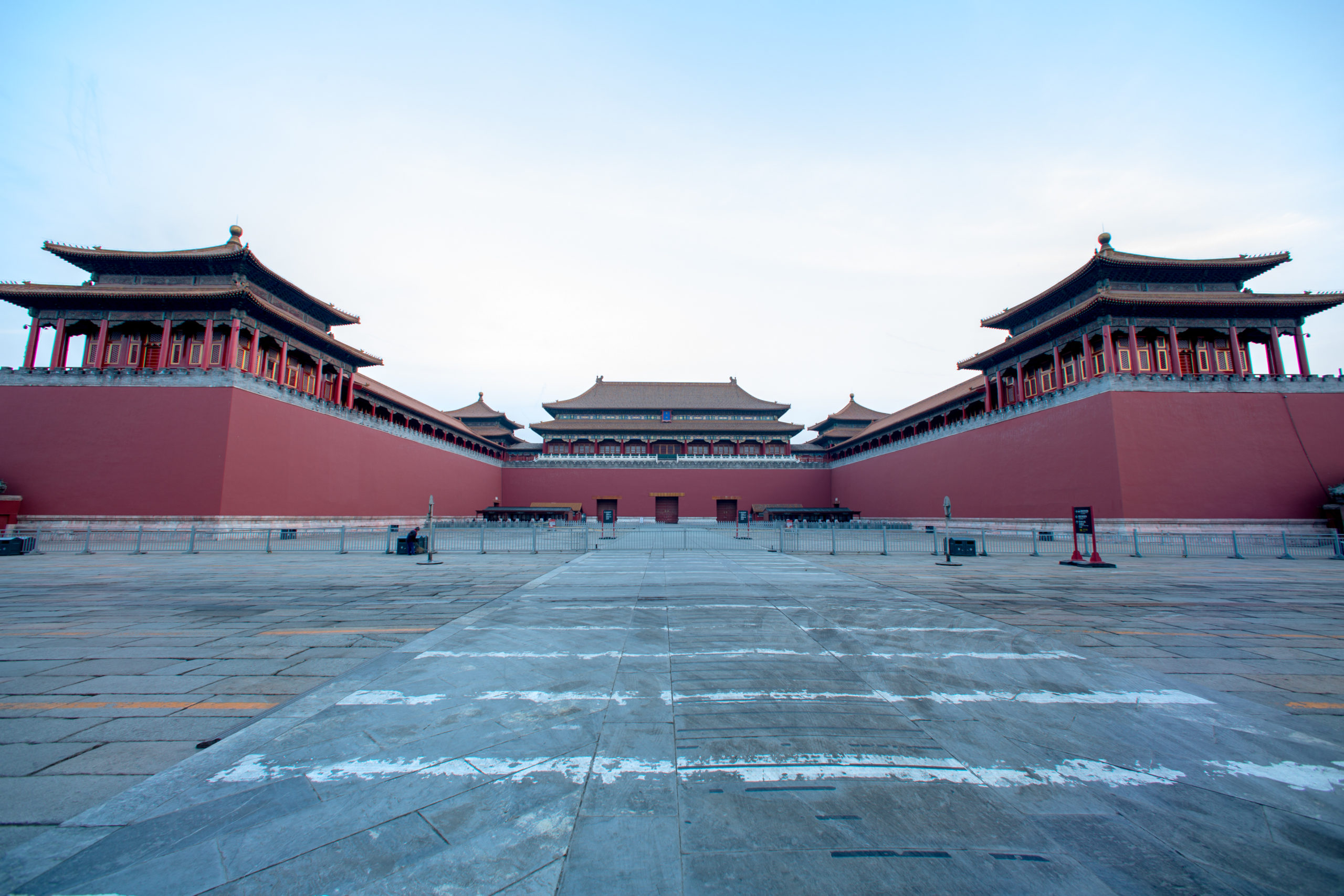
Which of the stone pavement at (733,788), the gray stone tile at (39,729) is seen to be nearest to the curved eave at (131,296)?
the gray stone tile at (39,729)

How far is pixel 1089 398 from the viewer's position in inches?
850

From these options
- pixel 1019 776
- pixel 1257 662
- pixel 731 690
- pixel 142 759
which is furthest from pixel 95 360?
pixel 1257 662

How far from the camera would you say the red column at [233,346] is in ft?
71.1

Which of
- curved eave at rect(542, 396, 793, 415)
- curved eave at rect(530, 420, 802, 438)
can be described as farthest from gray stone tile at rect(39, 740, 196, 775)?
curved eave at rect(542, 396, 793, 415)

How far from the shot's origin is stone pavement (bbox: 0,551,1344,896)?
188cm

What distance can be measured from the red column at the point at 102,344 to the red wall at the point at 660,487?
24.4 metres

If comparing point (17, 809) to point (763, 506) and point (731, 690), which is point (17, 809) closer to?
point (731, 690)

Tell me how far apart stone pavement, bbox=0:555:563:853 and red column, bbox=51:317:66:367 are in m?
18.1

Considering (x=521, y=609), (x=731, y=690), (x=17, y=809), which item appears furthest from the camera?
(x=521, y=609)

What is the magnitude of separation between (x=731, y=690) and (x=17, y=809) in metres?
3.56

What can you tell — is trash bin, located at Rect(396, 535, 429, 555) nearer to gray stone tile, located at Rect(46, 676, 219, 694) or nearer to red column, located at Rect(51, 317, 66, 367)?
gray stone tile, located at Rect(46, 676, 219, 694)

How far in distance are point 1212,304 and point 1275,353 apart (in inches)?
152

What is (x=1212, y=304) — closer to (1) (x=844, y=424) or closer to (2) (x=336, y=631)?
(1) (x=844, y=424)

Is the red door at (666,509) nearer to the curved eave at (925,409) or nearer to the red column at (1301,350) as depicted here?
the curved eave at (925,409)
